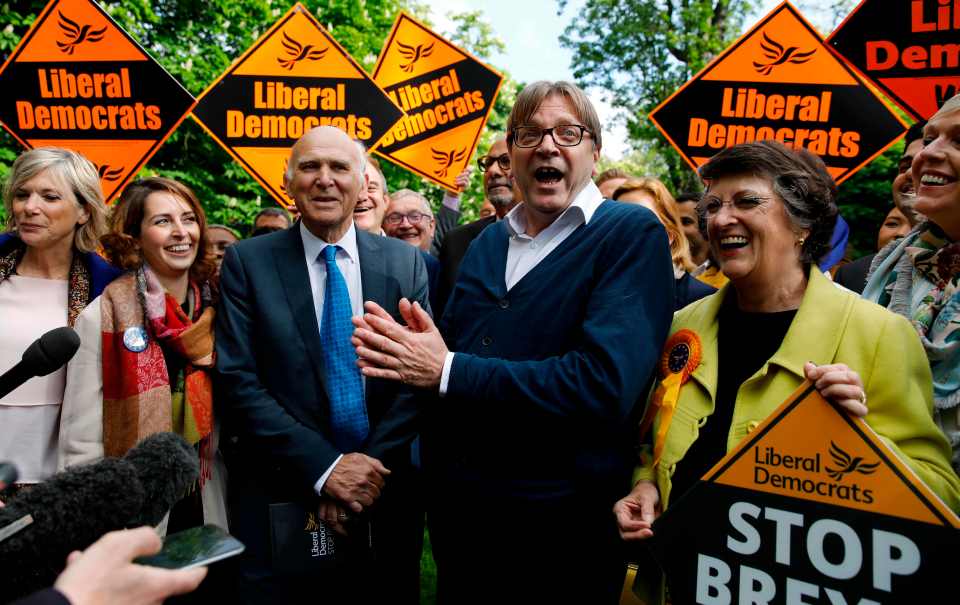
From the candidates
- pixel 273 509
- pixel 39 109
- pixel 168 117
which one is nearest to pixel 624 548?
pixel 273 509

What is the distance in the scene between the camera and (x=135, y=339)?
107 inches

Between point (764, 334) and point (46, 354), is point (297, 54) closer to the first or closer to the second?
point (764, 334)

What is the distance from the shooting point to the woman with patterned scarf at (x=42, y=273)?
8.90 ft

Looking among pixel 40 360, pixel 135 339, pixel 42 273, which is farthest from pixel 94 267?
pixel 40 360

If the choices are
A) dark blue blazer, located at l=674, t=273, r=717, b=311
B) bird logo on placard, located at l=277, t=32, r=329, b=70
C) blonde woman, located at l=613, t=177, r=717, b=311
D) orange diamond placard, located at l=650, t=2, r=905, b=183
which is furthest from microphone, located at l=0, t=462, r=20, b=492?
orange diamond placard, located at l=650, t=2, r=905, b=183

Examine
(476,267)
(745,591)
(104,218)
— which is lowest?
(745,591)

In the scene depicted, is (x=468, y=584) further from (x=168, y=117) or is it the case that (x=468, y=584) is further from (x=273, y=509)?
(x=168, y=117)

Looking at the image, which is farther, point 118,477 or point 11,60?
point 11,60

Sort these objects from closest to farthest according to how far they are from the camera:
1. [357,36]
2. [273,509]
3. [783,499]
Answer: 1. [783,499]
2. [273,509]
3. [357,36]

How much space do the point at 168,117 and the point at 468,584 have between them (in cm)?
409

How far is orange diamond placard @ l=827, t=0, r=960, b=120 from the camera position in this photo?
4328 millimetres

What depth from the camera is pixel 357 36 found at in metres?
15.4

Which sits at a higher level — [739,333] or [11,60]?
[11,60]

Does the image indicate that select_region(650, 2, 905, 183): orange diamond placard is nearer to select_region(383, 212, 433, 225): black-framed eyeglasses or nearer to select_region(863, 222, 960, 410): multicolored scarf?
select_region(383, 212, 433, 225): black-framed eyeglasses
